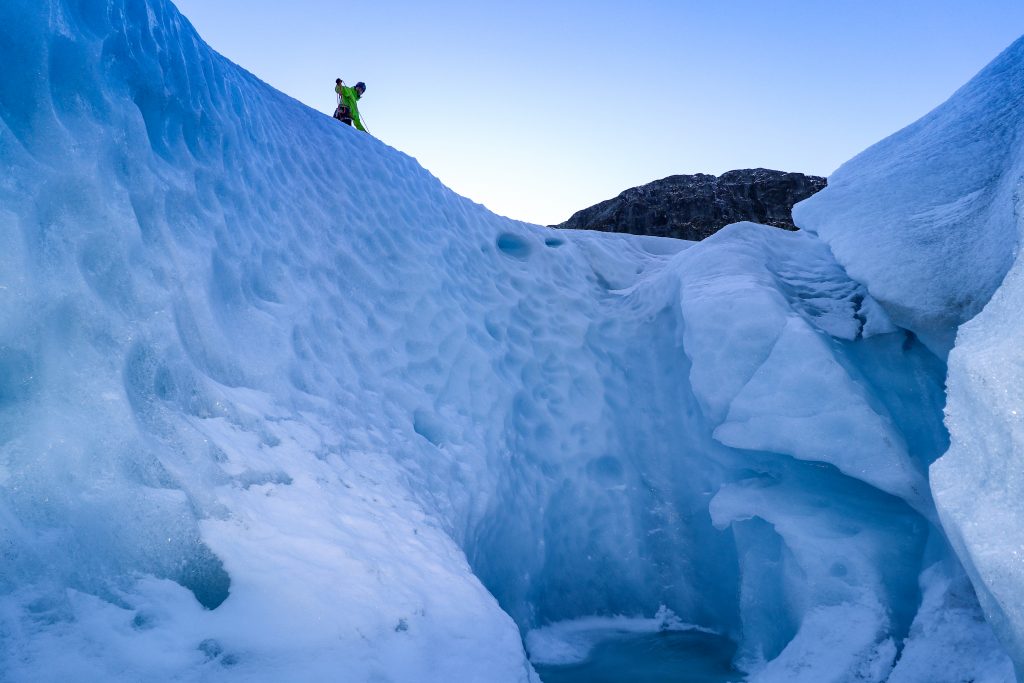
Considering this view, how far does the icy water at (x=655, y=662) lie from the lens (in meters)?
3.69

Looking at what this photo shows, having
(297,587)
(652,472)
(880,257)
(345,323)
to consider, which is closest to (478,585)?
(297,587)

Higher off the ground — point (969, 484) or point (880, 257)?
point (880, 257)

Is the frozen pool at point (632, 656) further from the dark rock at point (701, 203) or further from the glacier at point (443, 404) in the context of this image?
the dark rock at point (701, 203)

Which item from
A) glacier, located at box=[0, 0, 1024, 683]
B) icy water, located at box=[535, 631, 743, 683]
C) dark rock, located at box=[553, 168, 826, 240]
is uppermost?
dark rock, located at box=[553, 168, 826, 240]

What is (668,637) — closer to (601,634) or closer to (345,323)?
(601,634)

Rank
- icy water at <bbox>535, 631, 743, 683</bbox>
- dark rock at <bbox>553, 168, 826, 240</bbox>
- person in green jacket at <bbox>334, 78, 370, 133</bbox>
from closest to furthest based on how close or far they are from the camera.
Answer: icy water at <bbox>535, 631, 743, 683</bbox>, person in green jacket at <bbox>334, 78, 370, 133</bbox>, dark rock at <bbox>553, 168, 826, 240</bbox>

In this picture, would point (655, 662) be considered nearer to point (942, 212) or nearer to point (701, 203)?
point (942, 212)

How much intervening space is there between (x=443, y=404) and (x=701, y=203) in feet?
29.3

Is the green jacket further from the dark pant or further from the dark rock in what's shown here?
the dark rock

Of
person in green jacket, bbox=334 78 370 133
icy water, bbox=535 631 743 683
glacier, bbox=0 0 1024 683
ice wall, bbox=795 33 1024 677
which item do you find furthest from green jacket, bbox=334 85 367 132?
icy water, bbox=535 631 743 683

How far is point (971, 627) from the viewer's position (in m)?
3.08

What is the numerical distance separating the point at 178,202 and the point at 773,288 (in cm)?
371

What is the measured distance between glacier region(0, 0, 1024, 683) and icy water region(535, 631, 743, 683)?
0.13 m

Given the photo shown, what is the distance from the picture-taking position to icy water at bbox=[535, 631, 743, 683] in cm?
369
